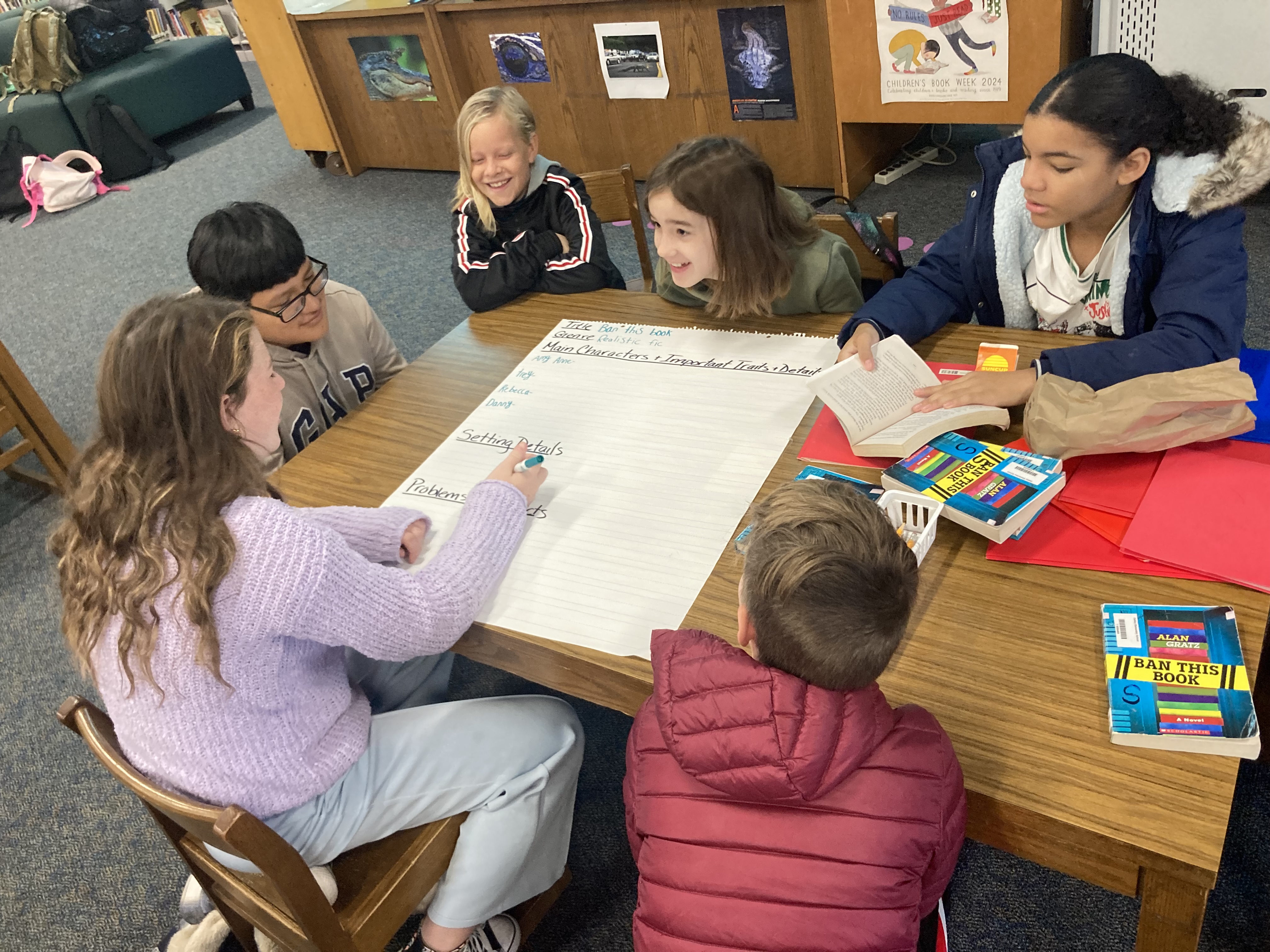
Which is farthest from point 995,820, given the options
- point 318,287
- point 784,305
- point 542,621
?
point 318,287

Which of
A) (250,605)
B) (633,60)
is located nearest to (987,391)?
(250,605)

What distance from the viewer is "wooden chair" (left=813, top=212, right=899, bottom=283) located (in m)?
1.58

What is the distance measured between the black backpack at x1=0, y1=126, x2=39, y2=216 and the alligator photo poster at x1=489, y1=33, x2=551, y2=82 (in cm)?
271

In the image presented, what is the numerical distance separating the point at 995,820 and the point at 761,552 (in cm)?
30

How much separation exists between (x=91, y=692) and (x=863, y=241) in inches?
72.7

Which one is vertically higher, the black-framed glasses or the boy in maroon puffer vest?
the black-framed glasses

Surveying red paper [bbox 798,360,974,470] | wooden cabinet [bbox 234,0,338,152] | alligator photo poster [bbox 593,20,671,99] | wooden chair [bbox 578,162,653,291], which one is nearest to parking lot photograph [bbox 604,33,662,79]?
alligator photo poster [bbox 593,20,671,99]

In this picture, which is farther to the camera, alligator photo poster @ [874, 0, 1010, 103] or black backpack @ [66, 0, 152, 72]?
black backpack @ [66, 0, 152, 72]

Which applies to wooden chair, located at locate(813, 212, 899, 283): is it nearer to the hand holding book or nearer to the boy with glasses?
the hand holding book

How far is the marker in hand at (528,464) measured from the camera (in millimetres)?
1199

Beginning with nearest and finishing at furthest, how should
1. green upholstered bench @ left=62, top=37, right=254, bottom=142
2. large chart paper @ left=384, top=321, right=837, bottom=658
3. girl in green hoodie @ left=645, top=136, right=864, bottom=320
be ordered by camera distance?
large chart paper @ left=384, top=321, right=837, bottom=658 < girl in green hoodie @ left=645, top=136, right=864, bottom=320 < green upholstered bench @ left=62, top=37, right=254, bottom=142

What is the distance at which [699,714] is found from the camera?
80 cm

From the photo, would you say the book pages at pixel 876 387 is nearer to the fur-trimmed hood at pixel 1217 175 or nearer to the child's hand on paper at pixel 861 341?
the child's hand on paper at pixel 861 341

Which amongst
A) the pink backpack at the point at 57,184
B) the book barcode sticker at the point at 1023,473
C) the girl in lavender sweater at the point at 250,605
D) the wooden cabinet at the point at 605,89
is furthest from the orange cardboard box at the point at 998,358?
the pink backpack at the point at 57,184
